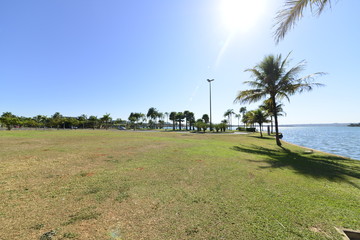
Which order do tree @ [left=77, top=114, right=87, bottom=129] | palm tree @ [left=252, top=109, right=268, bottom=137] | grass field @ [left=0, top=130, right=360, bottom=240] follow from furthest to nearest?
tree @ [left=77, top=114, right=87, bottom=129] → palm tree @ [left=252, top=109, right=268, bottom=137] → grass field @ [left=0, top=130, right=360, bottom=240]

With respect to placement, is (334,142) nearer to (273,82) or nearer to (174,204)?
(273,82)

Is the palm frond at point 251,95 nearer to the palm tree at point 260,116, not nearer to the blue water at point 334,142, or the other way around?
the blue water at point 334,142

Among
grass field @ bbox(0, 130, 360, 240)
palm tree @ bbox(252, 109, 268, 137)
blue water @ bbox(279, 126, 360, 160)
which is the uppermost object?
palm tree @ bbox(252, 109, 268, 137)

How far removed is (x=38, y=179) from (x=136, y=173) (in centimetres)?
328

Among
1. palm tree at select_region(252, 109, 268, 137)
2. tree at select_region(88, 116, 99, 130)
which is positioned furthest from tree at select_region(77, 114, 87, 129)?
palm tree at select_region(252, 109, 268, 137)

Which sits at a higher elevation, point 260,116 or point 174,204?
point 260,116

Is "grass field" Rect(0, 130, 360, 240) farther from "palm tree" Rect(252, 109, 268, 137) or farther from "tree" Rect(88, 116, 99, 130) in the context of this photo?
"tree" Rect(88, 116, 99, 130)

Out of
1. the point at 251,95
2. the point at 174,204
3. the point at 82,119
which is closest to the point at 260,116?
the point at 251,95

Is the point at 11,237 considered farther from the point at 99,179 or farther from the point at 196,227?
the point at 196,227

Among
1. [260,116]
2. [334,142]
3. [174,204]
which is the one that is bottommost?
[334,142]

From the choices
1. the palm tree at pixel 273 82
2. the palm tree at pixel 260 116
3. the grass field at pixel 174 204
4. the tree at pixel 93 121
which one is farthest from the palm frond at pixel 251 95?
the tree at pixel 93 121

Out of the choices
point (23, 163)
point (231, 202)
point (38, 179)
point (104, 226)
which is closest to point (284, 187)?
point (231, 202)

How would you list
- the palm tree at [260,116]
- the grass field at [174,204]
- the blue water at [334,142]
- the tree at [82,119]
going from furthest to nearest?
the tree at [82,119] < the palm tree at [260,116] < the blue water at [334,142] < the grass field at [174,204]

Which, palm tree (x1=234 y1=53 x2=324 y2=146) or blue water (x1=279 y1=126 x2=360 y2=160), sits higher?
palm tree (x1=234 y1=53 x2=324 y2=146)
